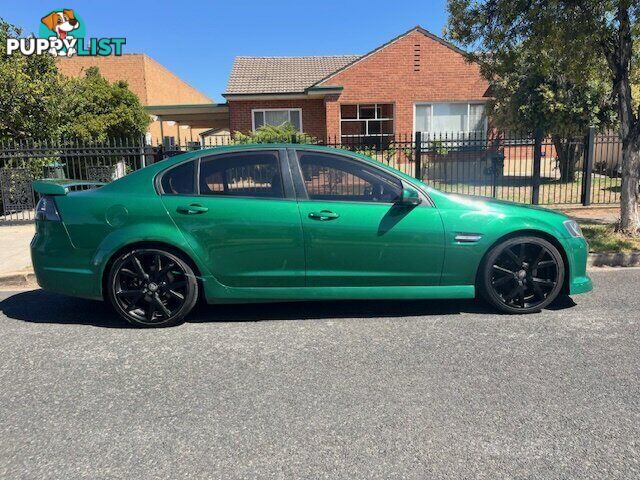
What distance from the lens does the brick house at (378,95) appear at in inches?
779

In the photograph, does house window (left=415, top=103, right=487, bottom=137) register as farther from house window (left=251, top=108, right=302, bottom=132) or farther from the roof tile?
house window (left=251, top=108, right=302, bottom=132)

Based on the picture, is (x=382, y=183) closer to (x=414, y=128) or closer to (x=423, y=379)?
(x=423, y=379)

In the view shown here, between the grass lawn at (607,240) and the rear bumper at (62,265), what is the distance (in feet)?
20.6

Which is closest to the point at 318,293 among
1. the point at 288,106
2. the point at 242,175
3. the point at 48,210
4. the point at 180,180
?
the point at 242,175

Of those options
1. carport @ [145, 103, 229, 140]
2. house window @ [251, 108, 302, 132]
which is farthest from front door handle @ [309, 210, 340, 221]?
carport @ [145, 103, 229, 140]

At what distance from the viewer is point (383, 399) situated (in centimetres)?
320

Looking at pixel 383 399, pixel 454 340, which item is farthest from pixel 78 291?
pixel 454 340

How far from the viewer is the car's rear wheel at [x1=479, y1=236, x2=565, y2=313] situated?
457 centimetres

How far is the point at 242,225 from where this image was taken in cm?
438

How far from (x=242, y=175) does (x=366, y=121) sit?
1682cm

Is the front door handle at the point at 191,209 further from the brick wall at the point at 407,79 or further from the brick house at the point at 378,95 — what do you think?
the brick wall at the point at 407,79

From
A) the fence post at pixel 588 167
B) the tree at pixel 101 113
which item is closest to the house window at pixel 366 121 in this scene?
the tree at pixel 101 113

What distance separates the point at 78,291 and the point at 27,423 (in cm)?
166

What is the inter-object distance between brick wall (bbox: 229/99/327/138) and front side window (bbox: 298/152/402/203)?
632 inches
